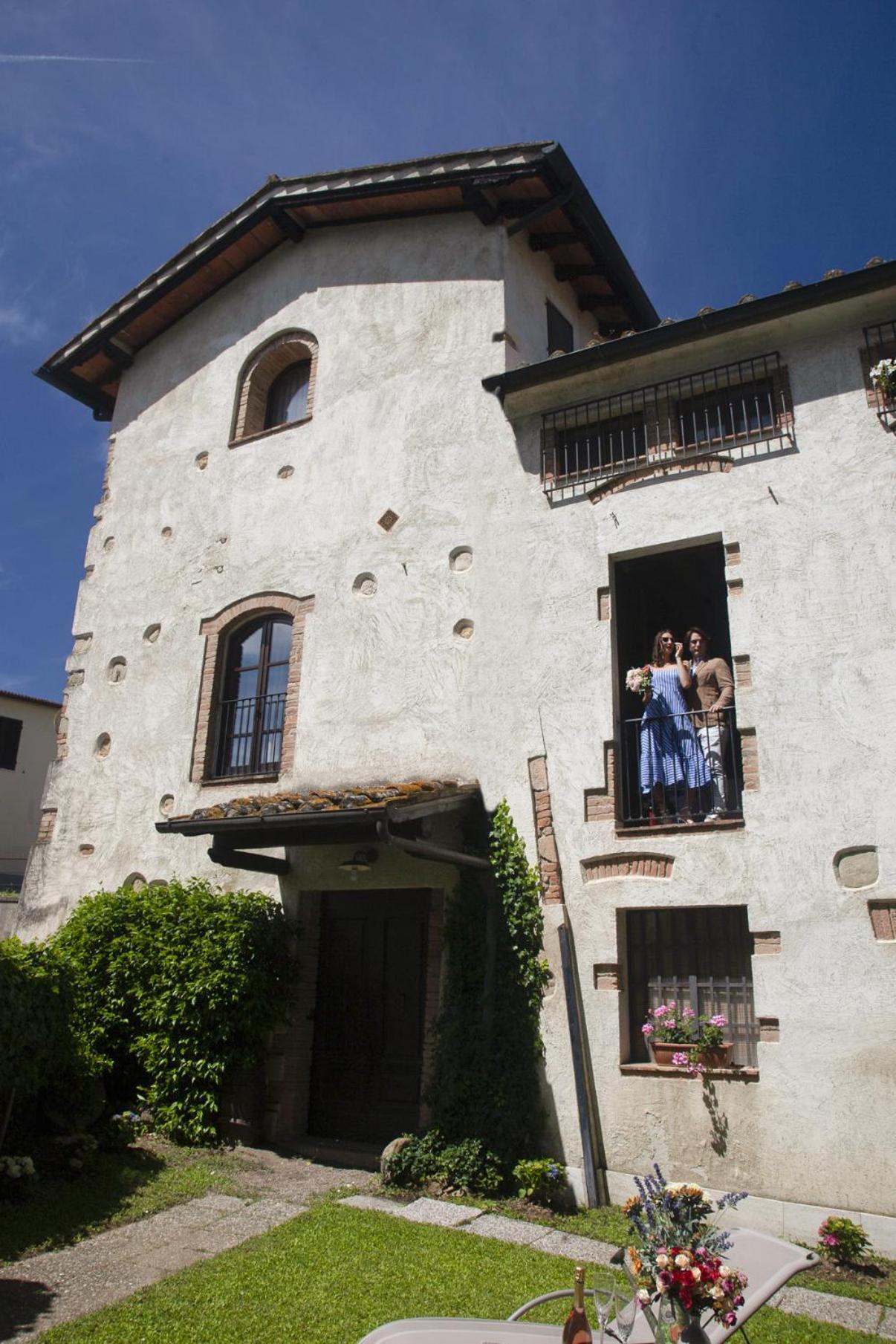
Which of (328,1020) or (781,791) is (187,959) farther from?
(781,791)

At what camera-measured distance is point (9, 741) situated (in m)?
24.4

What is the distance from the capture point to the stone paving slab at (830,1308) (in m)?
5.36

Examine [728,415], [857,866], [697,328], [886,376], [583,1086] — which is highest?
[697,328]

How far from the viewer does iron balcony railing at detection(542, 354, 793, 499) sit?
9.03 meters

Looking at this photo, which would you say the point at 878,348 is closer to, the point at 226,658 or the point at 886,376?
the point at 886,376

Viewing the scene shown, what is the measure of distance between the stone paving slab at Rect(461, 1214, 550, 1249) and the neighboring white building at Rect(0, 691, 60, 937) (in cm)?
1939

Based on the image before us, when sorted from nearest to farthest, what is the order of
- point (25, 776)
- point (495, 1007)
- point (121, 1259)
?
point (121, 1259), point (495, 1007), point (25, 776)

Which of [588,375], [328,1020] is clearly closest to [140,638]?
[328,1020]

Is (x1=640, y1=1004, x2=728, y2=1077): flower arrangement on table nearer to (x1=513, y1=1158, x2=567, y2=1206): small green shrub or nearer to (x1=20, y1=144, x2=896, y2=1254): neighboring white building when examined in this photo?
(x1=20, y1=144, x2=896, y2=1254): neighboring white building

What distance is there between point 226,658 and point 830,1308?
890cm

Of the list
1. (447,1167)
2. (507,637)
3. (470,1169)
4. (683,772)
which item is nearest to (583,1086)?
(470,1169)

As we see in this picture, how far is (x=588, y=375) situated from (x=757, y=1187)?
24.9 feet

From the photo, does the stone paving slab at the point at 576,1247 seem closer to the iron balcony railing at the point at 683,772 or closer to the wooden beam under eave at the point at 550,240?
the iron balcony railing at the point at 683,772

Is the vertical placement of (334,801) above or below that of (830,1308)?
above
